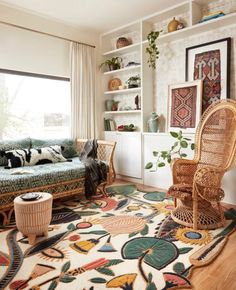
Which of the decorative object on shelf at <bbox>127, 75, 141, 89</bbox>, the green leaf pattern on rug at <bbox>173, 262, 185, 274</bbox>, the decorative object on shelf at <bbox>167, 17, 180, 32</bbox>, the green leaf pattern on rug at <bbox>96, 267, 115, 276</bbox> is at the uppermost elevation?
the decorative object on shelf at <bbox>167, 17, 180, 32</bbox>

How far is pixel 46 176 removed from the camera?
2857mm

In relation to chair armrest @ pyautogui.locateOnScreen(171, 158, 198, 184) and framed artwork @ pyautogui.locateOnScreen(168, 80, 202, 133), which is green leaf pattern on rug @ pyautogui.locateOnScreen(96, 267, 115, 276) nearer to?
chair armrest @ pyautogui.locateOnScreen(171, 158, 198, 184)

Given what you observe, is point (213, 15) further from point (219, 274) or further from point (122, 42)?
point (219, 274)

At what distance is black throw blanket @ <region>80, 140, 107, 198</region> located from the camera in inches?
130

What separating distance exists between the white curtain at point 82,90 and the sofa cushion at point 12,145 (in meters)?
0.86

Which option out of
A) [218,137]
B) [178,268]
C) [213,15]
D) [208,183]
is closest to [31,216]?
[178,268]

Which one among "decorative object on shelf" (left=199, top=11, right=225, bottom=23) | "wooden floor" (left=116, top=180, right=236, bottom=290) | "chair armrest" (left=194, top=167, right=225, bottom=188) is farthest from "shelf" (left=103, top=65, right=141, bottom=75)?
"wooden floor" (left=116, top=180, right=236, bottom=290)

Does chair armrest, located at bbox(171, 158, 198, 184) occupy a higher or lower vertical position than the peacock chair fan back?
lower

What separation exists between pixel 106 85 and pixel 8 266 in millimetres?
3593

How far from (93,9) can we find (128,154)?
7.47ft

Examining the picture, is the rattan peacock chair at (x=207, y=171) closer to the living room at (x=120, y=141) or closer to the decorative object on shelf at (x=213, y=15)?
the living room at (x=120, y=141)

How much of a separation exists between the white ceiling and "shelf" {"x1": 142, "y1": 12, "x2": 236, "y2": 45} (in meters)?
0.41

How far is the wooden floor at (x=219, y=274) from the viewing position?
157 cm

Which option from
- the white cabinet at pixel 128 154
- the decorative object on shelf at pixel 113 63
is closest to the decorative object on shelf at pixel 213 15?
the decorative object on shelf at pixel 113 63
